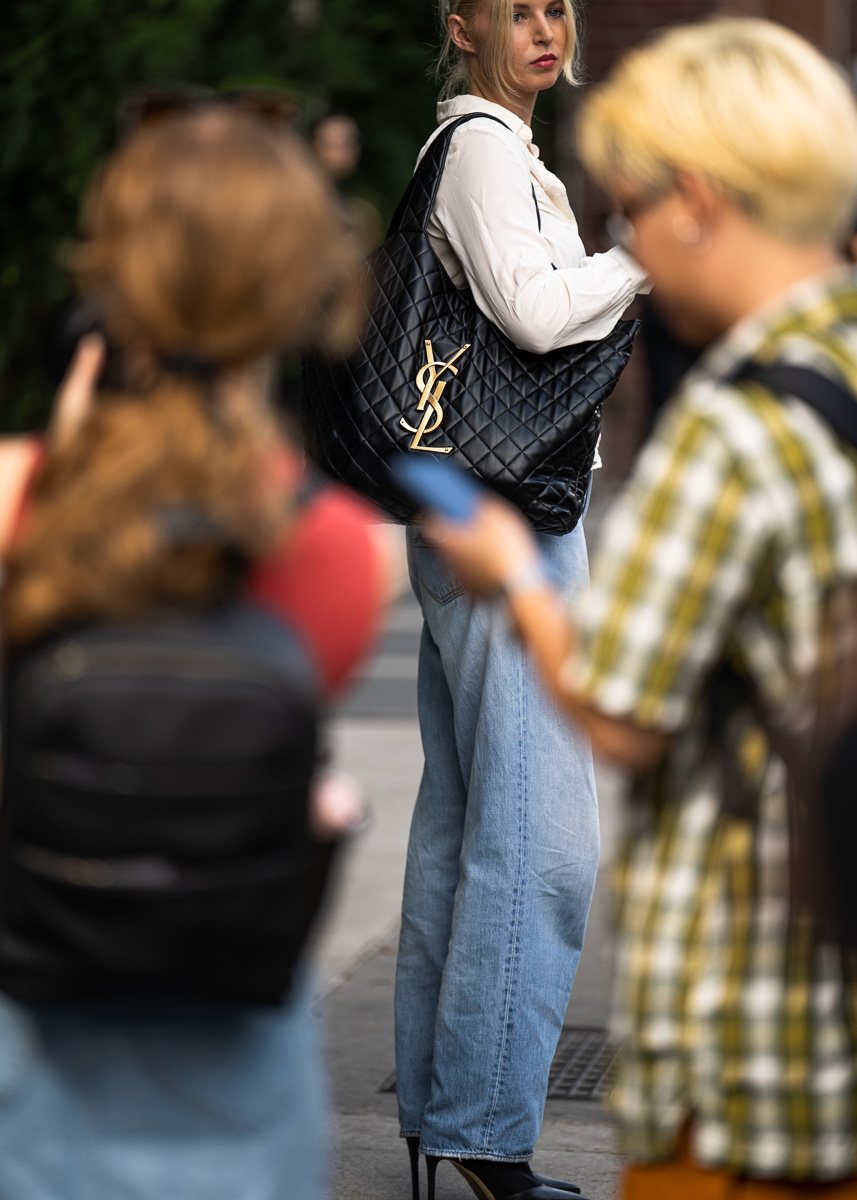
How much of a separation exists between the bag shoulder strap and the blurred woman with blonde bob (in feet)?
4.26

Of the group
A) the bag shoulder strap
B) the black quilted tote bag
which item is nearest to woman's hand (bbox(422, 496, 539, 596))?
the black quilted tote bag

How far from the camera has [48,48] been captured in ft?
29.5

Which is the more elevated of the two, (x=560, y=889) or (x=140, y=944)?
(x=140, y=944)

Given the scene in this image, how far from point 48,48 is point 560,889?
273 inches

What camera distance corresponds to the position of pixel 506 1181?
10.5ft

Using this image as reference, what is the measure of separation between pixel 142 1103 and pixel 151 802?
0.31m

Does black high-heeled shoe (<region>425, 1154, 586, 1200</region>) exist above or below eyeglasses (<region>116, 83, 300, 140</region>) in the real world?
below

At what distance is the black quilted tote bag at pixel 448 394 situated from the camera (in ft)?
10.1

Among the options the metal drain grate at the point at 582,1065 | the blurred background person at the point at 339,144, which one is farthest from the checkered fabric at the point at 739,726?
the blurred background person at the point at 339,144

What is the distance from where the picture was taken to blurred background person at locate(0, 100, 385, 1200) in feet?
5.63

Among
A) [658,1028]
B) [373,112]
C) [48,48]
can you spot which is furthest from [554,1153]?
[373,112]

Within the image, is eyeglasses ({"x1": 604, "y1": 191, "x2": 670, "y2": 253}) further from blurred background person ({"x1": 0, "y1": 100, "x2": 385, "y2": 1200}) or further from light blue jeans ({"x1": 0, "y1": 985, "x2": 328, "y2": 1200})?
light blue jeans ({"x1": 0, "y1": 985, "x2": 328, "y2": 1200})

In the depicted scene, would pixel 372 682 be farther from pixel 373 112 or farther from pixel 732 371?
pixel 732 371

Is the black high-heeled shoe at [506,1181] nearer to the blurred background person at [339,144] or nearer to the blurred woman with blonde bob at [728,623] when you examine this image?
the blurred woman with blonde bob at [728,623]
